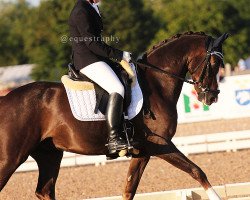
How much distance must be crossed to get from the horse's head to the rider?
33.7 inches

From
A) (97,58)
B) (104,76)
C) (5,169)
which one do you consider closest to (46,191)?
(5,169)

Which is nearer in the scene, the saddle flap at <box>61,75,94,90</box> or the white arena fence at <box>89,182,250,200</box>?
the saddle flap at <box>61,75,94,90</box>

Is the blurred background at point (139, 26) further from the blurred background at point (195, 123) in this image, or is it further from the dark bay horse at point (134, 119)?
the dark bay horse at point (134, 119)

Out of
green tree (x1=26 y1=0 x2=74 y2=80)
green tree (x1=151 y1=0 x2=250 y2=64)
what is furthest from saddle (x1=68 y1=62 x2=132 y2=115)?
green tree (x1=151 y1=0 x2=250 y2=64)

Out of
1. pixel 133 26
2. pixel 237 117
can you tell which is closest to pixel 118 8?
pixel 133 26

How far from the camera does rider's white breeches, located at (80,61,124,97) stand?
279 inches

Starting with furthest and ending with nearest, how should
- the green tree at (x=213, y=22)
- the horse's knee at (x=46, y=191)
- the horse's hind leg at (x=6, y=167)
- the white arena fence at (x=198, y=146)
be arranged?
the green tree at (x=213, y=22)
the white arena fence at (x=198, y=146)
the horse's knee at (x=46, y=191)
the horse's hind leg at (x=6, y=167)

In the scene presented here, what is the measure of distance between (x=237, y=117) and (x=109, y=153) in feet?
Result: 38.7

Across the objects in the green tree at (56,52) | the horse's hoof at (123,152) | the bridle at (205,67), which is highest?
the bridle at (205,67)

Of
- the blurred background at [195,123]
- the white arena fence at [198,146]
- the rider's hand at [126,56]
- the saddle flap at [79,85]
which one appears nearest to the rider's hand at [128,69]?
the rider's hand at [126,56]

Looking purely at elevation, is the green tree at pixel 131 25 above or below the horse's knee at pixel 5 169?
below

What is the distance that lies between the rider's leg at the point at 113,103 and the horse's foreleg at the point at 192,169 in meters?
0.52

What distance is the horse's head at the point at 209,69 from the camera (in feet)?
24.1

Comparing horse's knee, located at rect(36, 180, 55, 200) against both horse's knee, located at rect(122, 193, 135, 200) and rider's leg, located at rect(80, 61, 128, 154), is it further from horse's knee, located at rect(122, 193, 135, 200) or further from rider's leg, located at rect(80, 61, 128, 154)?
rider's leg, located at rect(80, 61, 128, 154)
